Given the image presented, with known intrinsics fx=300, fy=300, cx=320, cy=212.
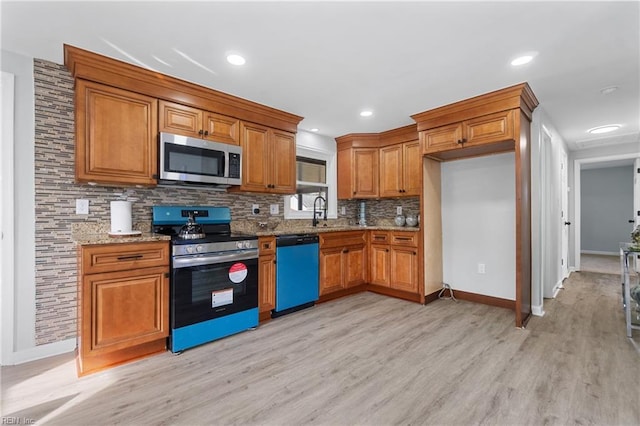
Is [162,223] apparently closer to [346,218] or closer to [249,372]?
[249,372]

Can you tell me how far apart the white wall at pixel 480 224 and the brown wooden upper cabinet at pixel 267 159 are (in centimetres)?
214

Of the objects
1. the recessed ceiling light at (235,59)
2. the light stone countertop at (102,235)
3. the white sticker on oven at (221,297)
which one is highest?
→ the recessed ceiling light at (235,59)

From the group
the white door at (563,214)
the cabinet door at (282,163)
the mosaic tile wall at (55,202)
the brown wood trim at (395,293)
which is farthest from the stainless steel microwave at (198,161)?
the white door at (563,214)

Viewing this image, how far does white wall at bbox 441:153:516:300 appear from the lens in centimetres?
359

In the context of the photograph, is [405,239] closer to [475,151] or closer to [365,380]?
[475,151]

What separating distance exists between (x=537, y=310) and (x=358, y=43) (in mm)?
3385

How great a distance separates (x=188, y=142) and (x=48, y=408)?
211 centimetres

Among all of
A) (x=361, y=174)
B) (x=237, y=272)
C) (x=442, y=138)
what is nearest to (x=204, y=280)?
(x=237, y=272)

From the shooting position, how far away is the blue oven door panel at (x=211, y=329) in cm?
243

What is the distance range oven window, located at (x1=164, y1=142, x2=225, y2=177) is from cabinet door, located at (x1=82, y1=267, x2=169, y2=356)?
0.93 metres

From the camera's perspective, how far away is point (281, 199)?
400 centimetres

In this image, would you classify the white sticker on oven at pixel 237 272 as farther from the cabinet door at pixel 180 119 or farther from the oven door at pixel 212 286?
the cabinet door at pixel 180 119

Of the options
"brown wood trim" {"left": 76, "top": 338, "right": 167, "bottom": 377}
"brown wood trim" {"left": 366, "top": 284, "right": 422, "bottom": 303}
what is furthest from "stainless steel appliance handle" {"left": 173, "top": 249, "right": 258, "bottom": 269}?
"brown wood trim" {"left": 366, "top": 284, "right": 422, "bottom": 303}

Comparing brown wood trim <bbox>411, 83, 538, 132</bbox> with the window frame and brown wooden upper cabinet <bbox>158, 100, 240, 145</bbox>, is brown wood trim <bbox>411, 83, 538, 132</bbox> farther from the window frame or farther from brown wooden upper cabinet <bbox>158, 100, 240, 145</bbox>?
brown wooden upper cabinet <bbox>158, 100, 240, 145</bbox>
